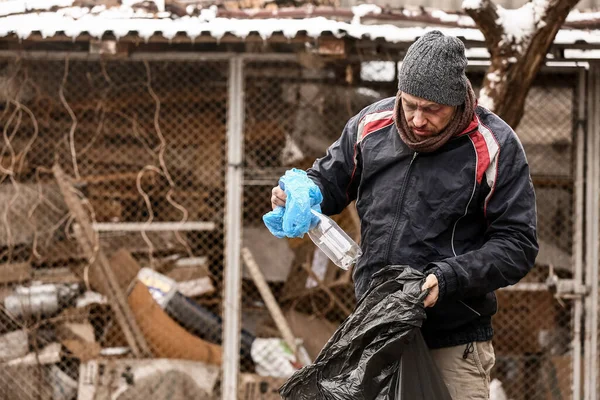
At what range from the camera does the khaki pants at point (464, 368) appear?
3.28m

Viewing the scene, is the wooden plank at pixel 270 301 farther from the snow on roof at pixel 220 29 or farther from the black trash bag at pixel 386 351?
the black trash bag at pixel 386 351

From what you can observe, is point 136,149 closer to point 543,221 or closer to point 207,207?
point 207,207

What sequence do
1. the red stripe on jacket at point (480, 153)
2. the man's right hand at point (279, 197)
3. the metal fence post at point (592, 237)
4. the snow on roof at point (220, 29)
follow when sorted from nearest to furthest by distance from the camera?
the red stripe on jacket at point (480, 153), the man's right hand at point (279, 197), the snow on roof at point (220, 29), the metal fence post at point (592, 237)

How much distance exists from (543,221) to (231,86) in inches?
107

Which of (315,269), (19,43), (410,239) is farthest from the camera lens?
(315,269)

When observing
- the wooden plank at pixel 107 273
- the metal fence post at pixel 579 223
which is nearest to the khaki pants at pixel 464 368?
the metal fence post at pixel 579 223

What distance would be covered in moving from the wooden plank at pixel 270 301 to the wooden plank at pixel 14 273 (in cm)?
178

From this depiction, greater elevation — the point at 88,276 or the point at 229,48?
the point at 229,48

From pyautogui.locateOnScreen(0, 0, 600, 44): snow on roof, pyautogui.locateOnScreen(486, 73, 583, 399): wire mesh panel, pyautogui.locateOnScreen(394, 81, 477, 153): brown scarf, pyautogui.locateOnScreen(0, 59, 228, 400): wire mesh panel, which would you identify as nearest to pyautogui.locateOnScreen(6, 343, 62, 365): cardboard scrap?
pyautogui.locateOnScreen(0, 59, 228, 400): wire mesh panel

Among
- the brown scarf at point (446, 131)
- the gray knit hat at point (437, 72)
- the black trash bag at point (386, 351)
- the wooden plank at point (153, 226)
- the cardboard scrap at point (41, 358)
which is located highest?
the gray knit hat at point (437, 72)

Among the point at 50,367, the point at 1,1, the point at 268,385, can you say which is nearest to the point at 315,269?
the point at 268,385

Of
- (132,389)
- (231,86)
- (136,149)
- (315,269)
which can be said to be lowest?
(132,389)

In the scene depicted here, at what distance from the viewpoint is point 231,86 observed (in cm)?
651

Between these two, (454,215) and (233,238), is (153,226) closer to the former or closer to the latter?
(233,238)
